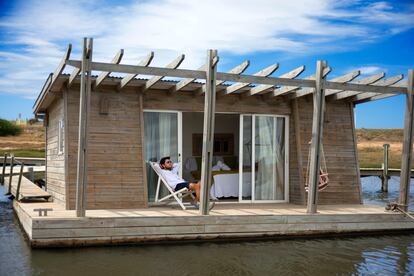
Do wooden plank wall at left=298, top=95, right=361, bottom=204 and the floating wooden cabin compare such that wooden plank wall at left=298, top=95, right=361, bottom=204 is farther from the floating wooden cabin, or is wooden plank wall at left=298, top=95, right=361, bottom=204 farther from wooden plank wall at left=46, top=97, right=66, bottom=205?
wooden plank wall at left=46, top=97, right=66, bottom=205

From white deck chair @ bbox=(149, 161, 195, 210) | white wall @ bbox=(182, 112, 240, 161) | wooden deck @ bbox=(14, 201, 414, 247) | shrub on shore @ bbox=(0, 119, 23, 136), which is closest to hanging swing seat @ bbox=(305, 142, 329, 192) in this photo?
wooden deck @ bbox=(14, 201, 414, 247)

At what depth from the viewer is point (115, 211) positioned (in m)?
8.87

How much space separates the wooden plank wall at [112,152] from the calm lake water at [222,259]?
1587 mm

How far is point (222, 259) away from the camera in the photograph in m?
7.44

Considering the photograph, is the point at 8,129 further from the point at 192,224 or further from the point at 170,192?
the point at 192,224

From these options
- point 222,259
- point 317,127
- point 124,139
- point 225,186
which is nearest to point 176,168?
point 124,139

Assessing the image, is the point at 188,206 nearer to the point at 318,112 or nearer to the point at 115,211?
the point at 115,211

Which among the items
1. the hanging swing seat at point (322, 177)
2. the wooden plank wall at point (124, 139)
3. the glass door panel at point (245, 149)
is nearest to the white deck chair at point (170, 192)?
the wooden plank wall at point (124, 139)

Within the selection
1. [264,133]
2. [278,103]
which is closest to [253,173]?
[264,133]

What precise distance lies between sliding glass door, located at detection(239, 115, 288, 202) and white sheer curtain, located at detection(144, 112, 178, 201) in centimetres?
141

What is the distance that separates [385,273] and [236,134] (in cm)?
739

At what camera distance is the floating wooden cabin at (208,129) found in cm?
842

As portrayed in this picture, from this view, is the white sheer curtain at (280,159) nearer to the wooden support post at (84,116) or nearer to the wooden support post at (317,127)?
the wooden support post at (317,127)

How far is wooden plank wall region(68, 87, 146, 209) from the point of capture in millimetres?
9516
